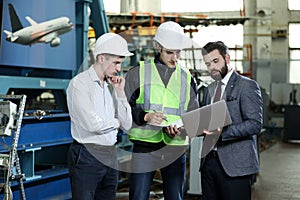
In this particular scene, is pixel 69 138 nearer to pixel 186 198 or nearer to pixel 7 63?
pixel 7 63

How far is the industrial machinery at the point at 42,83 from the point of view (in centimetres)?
455

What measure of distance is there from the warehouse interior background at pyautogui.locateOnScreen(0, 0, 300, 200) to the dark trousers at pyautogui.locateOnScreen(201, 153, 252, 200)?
1048mm

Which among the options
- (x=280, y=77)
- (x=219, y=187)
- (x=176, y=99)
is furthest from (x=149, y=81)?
(x=280, y=77)

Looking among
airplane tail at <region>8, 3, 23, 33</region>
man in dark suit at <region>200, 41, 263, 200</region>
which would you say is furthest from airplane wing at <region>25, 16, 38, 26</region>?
man in dark suit at <region>200, 41, 263, 200</region>

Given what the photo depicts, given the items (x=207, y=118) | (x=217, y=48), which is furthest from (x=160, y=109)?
(x=217, y=48)

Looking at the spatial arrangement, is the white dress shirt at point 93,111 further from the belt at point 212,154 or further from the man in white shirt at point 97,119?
the belt at point 212,154

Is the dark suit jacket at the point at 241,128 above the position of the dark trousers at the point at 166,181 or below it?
above

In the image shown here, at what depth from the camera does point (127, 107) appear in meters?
3.15

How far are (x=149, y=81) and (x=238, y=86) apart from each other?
582 mm

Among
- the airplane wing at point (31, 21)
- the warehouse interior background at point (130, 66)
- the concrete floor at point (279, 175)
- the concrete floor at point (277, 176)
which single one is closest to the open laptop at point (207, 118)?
the warehouse interior background at point (130, 66)

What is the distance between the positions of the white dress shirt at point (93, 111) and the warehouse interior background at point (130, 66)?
1.68ft

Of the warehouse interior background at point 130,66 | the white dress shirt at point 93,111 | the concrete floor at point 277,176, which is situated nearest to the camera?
the white dress shirt at point 93,111

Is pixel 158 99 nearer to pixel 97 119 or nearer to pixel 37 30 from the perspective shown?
pixel 97 119

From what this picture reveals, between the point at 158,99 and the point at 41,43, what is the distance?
2.25 meters
